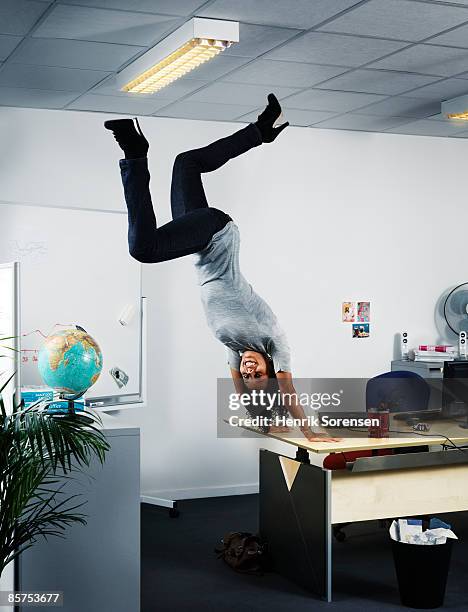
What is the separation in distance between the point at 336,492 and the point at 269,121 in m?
2.39

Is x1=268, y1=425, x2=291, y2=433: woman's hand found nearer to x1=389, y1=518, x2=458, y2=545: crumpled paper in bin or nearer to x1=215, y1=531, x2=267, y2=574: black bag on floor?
x1=215, y1=531, x2=267, y2=574: black bag on floor

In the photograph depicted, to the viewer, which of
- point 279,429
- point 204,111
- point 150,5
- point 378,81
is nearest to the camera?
point 150,5

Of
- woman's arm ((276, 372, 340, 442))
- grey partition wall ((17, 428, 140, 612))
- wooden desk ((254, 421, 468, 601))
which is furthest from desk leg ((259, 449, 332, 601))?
grey partition wall ((17, 428, 140, 612))

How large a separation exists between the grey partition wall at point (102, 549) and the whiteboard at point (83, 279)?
172cm

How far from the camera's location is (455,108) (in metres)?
5.60

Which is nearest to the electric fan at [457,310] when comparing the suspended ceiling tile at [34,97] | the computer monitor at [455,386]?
the computer monitor at [455,386]

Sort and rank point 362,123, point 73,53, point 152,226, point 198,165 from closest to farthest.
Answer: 1. point 73,53
2. point 152,226
3. point 198,165
4. point 362,123

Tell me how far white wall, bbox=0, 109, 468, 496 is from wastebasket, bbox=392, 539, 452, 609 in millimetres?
2429

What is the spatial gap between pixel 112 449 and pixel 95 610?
→ 0.65 m

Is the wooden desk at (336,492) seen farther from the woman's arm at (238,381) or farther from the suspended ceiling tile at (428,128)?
the suspended ceiling tile at (428,128)

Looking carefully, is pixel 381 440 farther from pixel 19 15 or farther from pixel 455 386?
pixel 19 15

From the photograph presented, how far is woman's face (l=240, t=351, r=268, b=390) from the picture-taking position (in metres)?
5.76

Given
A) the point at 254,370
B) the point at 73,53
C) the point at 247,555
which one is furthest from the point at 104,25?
the point at 247,555

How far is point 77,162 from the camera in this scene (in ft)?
19.5
